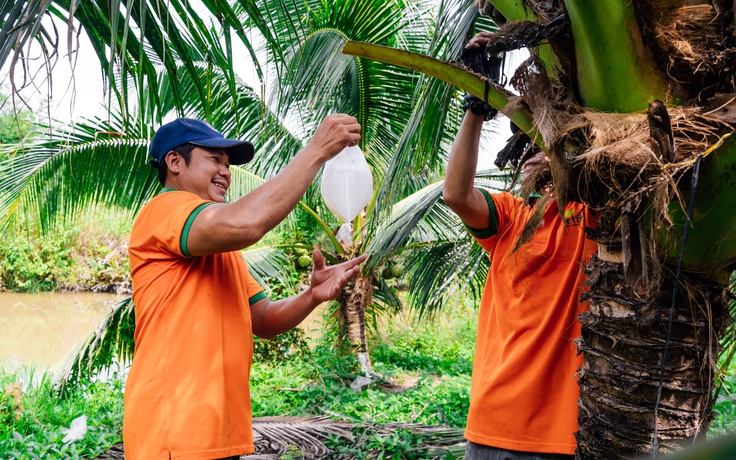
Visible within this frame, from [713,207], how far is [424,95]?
56.7 inches

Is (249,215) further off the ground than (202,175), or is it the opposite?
(202,175)

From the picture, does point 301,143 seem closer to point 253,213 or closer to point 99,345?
point 99,345

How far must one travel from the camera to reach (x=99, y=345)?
5180 mm

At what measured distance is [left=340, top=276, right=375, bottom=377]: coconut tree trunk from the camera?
6.84 m

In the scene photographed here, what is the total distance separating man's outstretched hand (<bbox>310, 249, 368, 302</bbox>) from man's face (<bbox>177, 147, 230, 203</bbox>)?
1.30ft

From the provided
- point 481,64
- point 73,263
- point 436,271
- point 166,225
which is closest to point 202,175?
point 166,225

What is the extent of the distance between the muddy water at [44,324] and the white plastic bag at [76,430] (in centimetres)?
278

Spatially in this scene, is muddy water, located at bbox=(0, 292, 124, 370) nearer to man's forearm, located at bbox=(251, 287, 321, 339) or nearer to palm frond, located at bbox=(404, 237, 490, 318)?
palm frond, located at bbox=(404, 237, 490, 318)

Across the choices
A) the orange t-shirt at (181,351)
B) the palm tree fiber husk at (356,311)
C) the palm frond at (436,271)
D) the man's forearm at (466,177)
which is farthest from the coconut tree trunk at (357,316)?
the orange t-shirt at (181,351)

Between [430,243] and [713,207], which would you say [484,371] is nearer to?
[713,207]

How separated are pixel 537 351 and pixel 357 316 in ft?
16.9

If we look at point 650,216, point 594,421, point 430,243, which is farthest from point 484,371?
point 430,243

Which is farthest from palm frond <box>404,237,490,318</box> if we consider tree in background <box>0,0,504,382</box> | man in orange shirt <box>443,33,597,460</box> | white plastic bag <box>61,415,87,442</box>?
man in orange shirt <box>443,33,597,460</box>

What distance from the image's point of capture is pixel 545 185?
5.77ft
